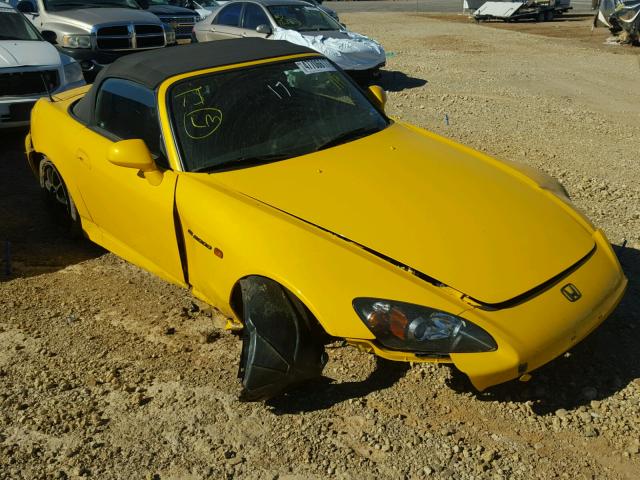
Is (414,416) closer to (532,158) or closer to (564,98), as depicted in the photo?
(532,158)

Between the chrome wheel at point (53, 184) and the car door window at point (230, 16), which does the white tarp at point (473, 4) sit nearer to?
the car door window at point (230, 16)

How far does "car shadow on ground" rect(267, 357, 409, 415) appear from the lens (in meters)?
3.18

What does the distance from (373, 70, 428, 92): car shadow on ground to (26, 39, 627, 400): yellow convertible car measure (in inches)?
269

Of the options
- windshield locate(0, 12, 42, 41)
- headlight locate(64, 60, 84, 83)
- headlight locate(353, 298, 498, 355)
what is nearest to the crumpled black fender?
headlight locate(353, 298, 498, 355)

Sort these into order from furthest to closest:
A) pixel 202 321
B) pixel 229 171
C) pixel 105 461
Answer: pixel 202 321 < pixel 229 171 < pixel 105 461

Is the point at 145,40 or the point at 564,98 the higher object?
the point at 145,40

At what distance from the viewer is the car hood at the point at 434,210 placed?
301cm

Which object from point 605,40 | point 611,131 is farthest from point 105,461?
point 605,40

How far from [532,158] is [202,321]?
15.0 ft

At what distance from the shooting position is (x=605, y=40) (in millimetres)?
18453

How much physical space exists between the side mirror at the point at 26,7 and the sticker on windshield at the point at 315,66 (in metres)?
7.94

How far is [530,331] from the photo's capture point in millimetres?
2770

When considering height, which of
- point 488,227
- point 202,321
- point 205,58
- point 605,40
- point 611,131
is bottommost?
point 605,40

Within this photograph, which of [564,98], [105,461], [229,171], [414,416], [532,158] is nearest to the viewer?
[105,461]
